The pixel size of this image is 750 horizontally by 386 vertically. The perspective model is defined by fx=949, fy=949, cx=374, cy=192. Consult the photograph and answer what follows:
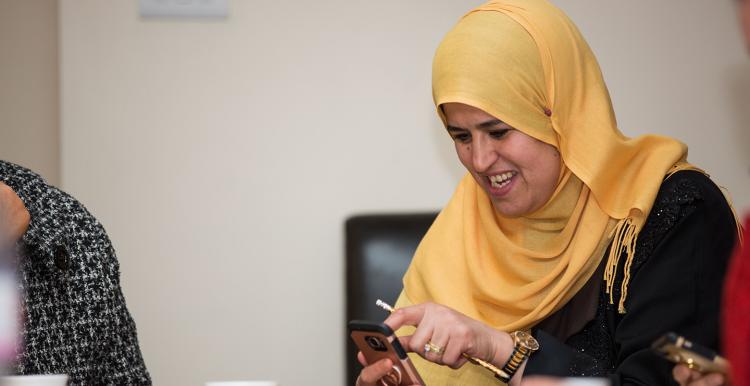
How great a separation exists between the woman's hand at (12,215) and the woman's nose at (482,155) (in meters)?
0.81

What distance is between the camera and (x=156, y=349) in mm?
2516

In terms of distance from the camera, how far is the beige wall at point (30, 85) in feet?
8.50

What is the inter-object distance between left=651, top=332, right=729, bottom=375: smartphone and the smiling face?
2.60 ft

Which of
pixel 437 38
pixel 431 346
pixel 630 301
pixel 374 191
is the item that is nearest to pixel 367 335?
pixel 431 346

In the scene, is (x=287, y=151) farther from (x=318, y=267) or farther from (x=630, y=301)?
(x=630, y=301)

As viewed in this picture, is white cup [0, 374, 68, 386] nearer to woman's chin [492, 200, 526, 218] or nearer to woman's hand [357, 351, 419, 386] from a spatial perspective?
woman's hand [357, 351, 419, 386]

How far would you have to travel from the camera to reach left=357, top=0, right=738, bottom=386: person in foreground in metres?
1.63

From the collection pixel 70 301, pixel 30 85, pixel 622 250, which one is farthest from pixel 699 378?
pixel 30 85

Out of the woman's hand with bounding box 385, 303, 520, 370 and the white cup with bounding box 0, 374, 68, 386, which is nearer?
the white cup with bounding box 0, 374, 68, 386

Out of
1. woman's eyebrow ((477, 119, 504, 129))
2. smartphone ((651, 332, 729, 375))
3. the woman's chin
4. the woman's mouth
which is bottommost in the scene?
smartphone ((651, 332, 729, 375))

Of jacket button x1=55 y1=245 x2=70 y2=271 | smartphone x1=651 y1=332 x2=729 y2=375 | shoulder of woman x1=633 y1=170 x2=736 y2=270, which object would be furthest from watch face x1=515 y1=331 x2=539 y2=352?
jacket button x1=55 y1=245 x2=70 y2=271

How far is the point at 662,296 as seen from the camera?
1.63m

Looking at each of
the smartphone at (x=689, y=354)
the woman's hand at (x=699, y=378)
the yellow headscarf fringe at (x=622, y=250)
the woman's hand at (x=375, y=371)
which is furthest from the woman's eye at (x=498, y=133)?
the smartphone at (x=689, y=354)

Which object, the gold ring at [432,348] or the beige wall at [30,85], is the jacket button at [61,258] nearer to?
the gold ring at [432,348]
